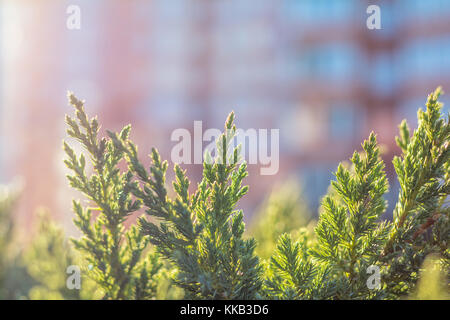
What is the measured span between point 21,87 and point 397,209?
26480mm

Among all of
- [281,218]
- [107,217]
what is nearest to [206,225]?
[107,217]

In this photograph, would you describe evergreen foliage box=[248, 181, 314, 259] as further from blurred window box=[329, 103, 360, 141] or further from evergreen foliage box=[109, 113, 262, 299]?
blurred window box=[329, 103, 360, 141]

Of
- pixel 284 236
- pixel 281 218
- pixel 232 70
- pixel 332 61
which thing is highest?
pixel 332 61

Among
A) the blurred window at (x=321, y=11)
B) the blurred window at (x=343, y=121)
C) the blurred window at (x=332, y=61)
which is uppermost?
the blurred window at (x=321, y=11)

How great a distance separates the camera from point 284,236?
81 cm

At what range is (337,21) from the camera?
20.2 meters

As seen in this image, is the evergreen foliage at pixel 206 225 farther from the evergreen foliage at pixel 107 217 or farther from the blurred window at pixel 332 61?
the blurred window at pixel 332 61

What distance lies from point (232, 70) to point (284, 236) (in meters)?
25.3

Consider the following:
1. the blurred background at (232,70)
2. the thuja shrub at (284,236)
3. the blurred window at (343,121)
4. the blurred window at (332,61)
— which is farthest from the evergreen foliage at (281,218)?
the blurred window at (343,121)

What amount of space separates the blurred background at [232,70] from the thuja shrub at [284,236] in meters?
18.4

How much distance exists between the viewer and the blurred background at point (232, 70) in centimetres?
2006

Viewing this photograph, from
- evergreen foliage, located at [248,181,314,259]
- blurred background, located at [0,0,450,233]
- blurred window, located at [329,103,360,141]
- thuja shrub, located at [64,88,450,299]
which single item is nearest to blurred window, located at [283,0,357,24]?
blurred background, located at [0,0,450,233]

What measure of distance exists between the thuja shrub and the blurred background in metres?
18.4

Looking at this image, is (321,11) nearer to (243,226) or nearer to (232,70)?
(232,70)
